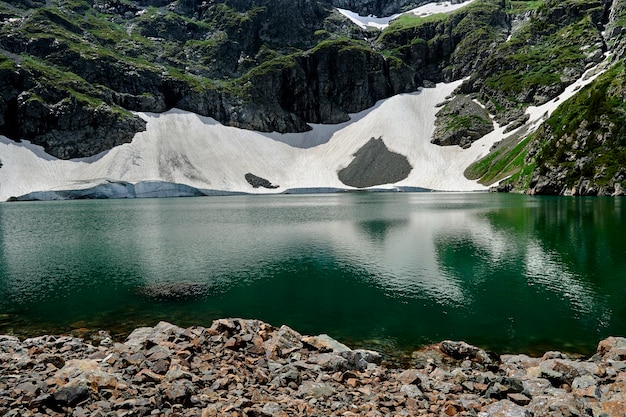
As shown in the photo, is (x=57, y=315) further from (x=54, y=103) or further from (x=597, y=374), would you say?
(x=54, y=103)

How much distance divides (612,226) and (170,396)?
66474 millimetres

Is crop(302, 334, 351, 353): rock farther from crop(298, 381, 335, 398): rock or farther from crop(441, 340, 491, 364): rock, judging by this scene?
crop(441, 340, 491, 364): rock

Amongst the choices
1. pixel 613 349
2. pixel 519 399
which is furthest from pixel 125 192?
pixel 519 399

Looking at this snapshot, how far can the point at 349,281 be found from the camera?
33.9 m

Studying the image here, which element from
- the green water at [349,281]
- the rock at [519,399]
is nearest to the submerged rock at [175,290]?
the green water at [349,281]

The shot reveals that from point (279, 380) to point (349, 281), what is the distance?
19.3 metres

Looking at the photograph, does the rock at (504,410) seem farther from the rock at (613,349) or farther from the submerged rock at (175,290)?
the submerged rock at (175,290)

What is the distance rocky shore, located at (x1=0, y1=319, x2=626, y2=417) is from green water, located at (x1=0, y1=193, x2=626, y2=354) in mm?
4288

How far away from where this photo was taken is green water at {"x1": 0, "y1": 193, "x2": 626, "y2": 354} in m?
24.1

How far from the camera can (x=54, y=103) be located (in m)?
195

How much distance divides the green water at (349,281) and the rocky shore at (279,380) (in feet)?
14.1

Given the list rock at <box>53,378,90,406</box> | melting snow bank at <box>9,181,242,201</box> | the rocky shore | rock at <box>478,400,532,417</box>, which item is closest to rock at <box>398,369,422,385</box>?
the rocky shore

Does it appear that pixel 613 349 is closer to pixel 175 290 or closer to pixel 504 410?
pixel 504 410

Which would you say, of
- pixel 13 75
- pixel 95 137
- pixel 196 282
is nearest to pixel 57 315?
pixel 196 282
